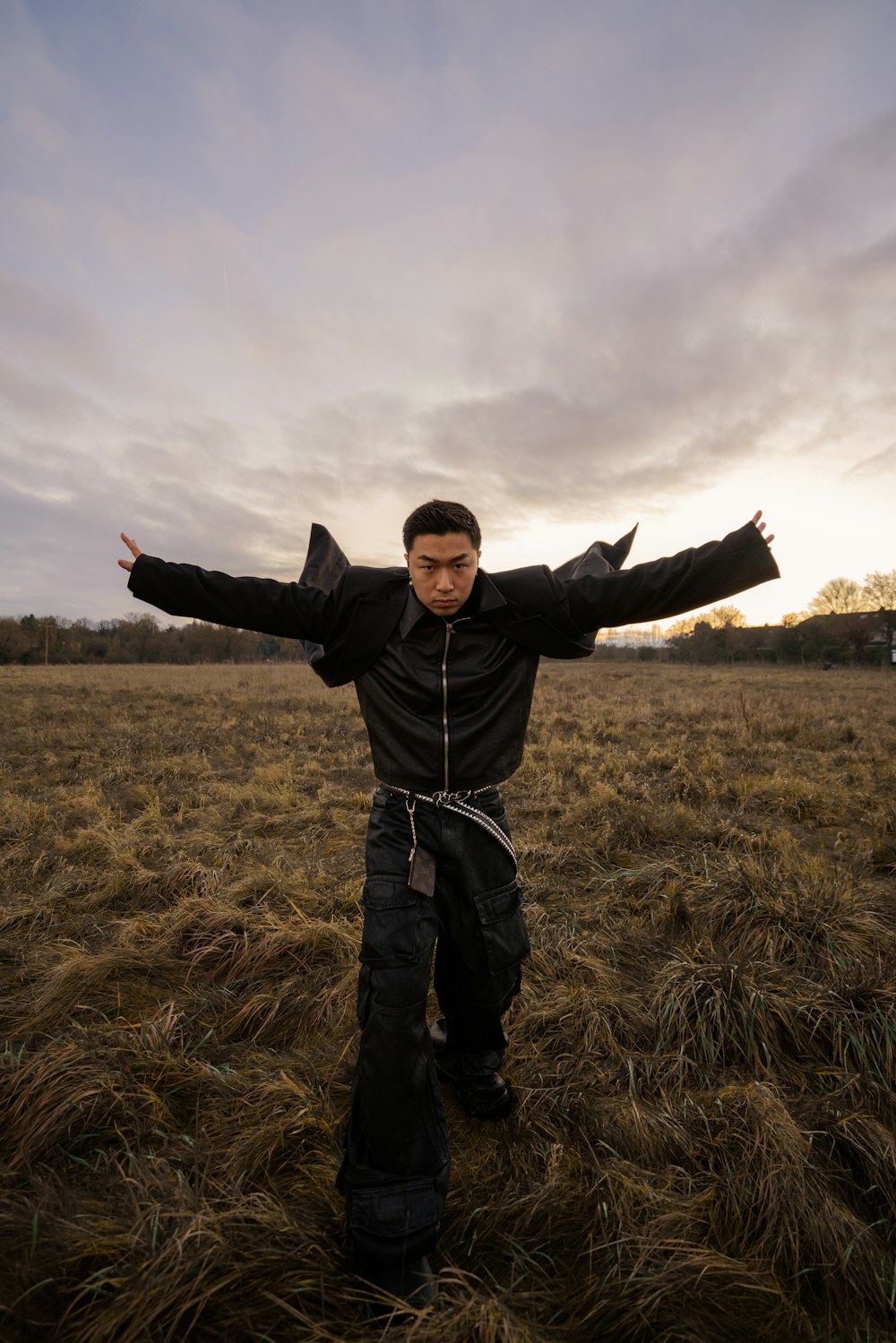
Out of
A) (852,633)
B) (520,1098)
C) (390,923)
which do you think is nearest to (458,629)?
(390,923)

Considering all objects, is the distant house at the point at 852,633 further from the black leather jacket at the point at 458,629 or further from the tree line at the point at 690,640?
the black leather jacket at the point at 458,629

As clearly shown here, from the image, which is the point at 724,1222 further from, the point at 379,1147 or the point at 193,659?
the point at 193,659

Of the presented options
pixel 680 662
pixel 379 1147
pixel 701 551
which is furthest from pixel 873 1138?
pixel 680 662

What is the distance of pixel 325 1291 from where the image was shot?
160 centimetres

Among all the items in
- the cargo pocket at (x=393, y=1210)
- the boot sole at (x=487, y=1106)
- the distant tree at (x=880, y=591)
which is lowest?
the boot sole at (x=487, y=1106)

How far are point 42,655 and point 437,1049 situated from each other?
75.9 metres

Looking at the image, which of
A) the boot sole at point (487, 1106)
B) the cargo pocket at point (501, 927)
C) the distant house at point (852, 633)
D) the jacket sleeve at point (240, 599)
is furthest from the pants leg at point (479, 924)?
the distant house at point (852, 633)

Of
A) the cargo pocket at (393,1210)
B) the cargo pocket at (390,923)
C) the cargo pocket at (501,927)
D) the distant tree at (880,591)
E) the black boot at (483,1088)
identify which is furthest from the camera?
the distant tree at (880,591)

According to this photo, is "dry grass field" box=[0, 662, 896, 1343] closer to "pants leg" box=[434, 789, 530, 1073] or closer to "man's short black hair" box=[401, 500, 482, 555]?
"pants leg" box=[434, 789, 530, 1073]

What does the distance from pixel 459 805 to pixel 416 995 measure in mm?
632

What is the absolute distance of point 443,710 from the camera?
2.20m

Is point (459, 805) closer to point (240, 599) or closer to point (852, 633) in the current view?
point (240, 599)

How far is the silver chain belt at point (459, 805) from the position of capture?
211 centimetres

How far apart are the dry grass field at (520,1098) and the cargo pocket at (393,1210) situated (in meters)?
0.14
